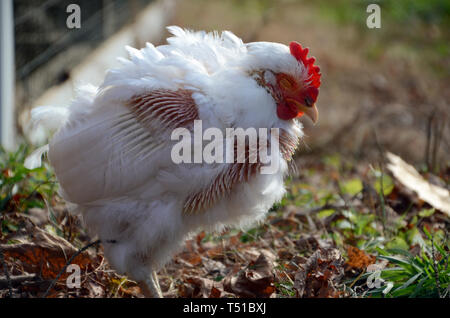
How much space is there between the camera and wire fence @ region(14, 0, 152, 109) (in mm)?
6301

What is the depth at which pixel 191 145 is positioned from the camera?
2529 millimetres

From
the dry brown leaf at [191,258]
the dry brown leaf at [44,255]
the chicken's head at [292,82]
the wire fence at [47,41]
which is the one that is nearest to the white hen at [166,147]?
the chicken's head at [292,82]

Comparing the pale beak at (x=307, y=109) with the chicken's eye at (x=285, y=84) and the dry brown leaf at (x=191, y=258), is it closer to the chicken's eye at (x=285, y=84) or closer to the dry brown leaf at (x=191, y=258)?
the chicken's eye at (x=285, y=84)

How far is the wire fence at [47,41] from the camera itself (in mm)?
6301

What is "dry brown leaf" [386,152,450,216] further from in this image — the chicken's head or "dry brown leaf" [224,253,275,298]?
"dry brown leaf" [224,253,275,298]

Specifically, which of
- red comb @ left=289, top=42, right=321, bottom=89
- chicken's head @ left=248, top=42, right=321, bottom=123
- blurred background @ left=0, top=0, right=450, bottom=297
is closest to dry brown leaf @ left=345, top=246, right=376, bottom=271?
blurred background @ left=0, top=0, right=450, bottom=297

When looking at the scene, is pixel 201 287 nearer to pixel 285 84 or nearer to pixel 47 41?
pixel 285 84

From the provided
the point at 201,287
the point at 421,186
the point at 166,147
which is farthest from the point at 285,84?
the point at 421,186

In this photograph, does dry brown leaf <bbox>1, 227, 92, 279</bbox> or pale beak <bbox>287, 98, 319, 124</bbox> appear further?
dry brown leaf <bbox>1, 227, 92, 279</bbox>

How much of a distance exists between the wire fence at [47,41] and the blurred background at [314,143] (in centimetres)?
2

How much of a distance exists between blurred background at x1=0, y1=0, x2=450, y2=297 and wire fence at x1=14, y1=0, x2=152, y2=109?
17 mm
